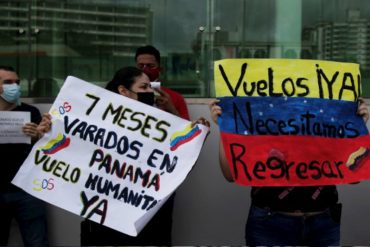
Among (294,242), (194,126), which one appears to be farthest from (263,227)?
(194,126)

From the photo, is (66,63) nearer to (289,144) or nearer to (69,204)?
(69,204)

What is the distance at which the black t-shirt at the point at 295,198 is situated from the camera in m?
3.23

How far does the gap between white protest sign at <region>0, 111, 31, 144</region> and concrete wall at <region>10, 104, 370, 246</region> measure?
3.25ft

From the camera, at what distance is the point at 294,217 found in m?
3.19

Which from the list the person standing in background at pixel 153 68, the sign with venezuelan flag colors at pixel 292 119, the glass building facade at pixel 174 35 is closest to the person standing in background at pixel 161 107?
the person standing in background at pixel 153 68

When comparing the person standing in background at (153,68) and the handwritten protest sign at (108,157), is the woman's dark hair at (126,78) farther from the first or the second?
the person standing in background at (153,68)

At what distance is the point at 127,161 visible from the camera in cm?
358

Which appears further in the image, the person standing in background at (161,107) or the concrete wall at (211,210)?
the concrete wall at (211,210)

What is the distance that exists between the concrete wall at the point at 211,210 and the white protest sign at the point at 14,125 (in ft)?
3.25

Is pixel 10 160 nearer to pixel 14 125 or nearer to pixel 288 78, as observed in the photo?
pixel 14 125

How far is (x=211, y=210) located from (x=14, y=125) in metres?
1.77

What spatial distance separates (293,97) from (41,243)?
217 cm

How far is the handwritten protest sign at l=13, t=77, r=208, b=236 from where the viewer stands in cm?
349

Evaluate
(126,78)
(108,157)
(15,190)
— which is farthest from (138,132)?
(15,190)
